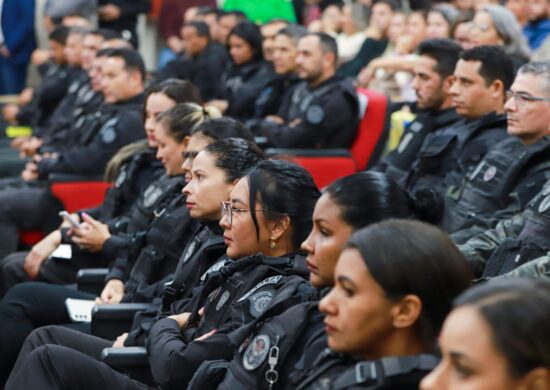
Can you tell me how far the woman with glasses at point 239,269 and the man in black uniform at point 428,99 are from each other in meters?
2.16

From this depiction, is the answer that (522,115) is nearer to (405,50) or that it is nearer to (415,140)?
Answer: (415,140)

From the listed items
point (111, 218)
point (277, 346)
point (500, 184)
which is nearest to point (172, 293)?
point (277, 346)

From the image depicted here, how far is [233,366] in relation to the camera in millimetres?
2635

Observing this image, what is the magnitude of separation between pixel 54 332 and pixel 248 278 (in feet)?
2.94

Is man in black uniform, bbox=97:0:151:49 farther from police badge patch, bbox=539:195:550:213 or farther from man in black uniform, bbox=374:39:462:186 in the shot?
police badge patch, bbox=539:195:550:213

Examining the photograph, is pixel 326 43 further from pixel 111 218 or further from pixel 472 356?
pixel 472 356

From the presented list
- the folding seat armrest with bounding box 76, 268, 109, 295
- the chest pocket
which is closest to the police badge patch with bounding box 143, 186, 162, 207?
the folding seat armrest with bounding box 76, 268, 109, 295

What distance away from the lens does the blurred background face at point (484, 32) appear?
6.02 meters

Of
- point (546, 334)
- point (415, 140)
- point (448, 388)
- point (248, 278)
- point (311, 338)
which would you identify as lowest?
point (415, 140)

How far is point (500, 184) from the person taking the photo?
4195 mm

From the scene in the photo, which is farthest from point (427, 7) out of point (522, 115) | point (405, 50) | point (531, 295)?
point (531, 295)

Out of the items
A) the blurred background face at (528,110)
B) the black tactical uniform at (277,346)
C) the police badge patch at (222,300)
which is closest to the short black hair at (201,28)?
the blurred background face at (528,110)

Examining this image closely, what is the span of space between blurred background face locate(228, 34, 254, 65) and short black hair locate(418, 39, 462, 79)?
9.44 feet

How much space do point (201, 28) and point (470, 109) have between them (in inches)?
189
